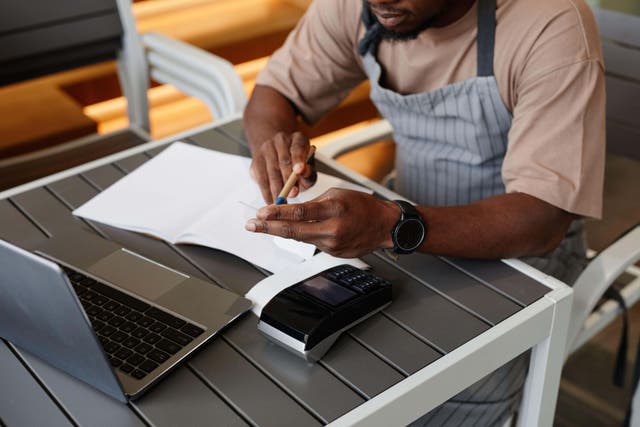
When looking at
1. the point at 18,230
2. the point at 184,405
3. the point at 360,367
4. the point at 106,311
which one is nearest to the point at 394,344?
the point at 360,367

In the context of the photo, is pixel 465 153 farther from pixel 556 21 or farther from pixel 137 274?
pixel 137 274

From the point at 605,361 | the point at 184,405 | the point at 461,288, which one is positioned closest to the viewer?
the point at 184,405

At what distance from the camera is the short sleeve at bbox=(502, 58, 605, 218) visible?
1.33 metres

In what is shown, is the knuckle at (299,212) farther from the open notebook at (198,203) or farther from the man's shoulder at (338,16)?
the man's shoulder at (338,16)

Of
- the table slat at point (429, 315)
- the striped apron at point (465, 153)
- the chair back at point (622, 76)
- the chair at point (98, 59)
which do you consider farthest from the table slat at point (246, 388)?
the chair back at point (622, 76)

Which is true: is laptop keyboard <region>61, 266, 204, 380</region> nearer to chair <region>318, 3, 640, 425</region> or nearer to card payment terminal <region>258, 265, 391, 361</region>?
card payment terminal <region>258, 265, 391, 361</region>

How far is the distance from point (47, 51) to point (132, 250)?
104 cm

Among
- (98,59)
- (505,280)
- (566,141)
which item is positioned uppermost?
(566,141)

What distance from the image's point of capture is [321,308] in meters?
1.07

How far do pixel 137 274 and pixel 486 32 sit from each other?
0.70 meters

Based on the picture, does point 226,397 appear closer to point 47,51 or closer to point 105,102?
point 47,51

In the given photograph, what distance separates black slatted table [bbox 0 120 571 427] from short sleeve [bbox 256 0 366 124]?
567 millimetres

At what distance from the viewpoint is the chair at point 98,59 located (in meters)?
2.05

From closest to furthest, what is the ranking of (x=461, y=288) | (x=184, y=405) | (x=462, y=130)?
(x=184, y=405)
(x=461, y=288)
(x=462, y=130)
